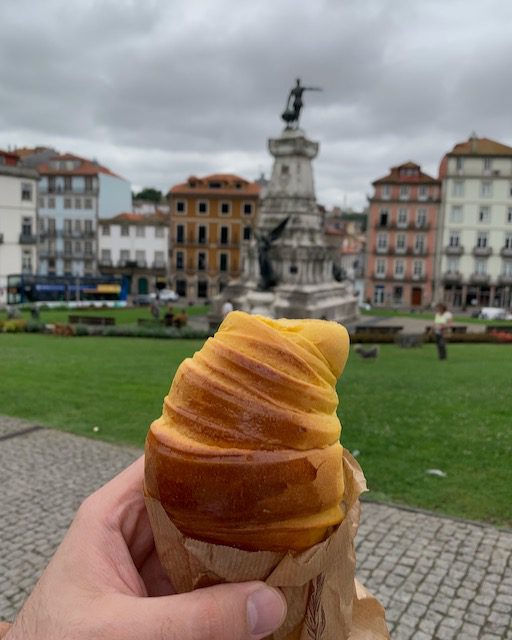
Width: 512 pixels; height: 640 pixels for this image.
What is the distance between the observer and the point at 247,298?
116 feet

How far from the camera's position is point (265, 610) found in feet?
7.42

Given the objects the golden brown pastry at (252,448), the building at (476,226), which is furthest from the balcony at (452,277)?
the golden brown pastry at (252,448)

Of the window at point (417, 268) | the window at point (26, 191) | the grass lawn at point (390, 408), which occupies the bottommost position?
the grass lawn at point (390, 408)

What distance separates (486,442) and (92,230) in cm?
6242

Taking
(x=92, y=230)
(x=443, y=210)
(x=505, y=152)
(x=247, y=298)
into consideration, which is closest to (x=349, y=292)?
(x=247, y=298)

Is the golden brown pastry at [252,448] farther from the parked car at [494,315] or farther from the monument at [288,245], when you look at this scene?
the parked car at [494,315]

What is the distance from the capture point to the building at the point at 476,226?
189ft

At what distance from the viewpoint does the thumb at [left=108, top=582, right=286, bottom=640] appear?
2.14 meters

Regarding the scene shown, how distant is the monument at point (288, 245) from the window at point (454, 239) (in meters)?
26.4

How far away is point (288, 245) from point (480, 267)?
30.9m

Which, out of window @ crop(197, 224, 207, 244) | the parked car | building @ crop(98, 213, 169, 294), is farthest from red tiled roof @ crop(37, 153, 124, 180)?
the parked car

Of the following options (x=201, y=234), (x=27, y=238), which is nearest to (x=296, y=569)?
(x=27, y=238)

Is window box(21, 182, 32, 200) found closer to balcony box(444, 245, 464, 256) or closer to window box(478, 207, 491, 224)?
balcony box(444, 245, 464, 256)

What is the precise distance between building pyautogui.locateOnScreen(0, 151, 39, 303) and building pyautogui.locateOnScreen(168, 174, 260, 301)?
1594 cm
